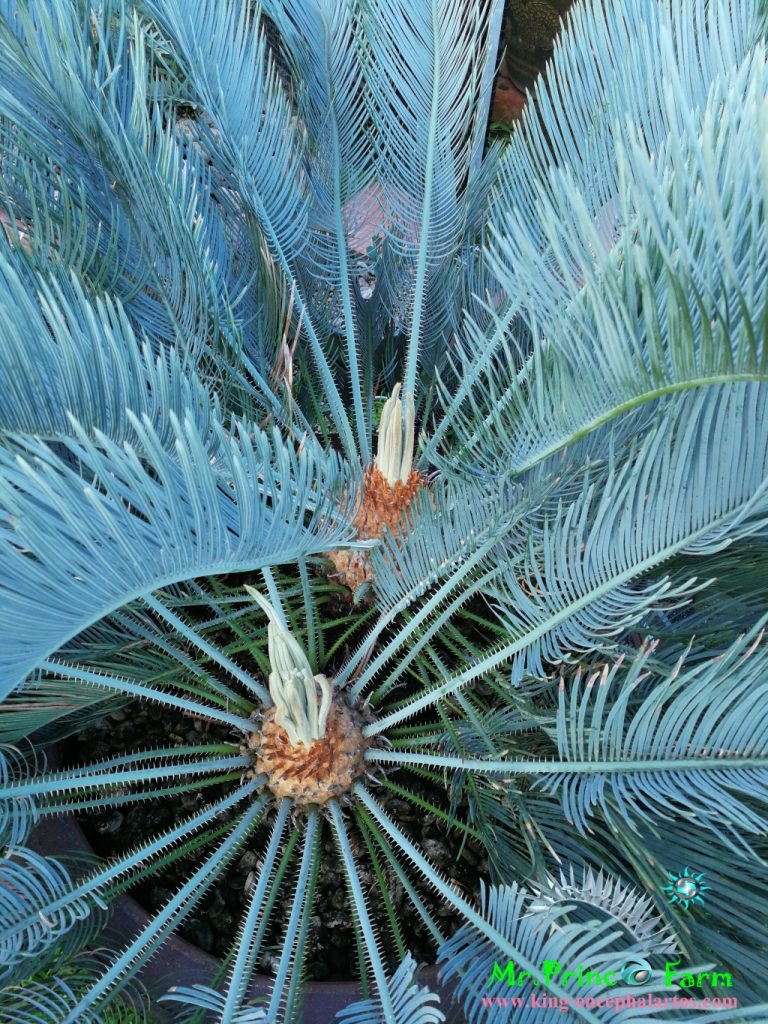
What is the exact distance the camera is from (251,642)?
996 mm

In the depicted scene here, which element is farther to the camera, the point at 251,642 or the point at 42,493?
the point at 251,642

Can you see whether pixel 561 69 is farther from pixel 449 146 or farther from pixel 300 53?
pixel 300 53

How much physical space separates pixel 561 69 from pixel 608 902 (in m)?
0.96

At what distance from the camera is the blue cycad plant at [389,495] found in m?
0.56

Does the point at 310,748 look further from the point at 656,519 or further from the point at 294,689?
the point at 656,519

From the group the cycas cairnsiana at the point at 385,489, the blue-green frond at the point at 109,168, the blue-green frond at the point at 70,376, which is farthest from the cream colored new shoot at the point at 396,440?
the blue-green frond at the point at 70,376

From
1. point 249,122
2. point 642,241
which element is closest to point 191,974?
point 642,241

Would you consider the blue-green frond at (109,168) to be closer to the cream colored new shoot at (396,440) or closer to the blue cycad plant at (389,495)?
the blue cycad plant at (389,495)

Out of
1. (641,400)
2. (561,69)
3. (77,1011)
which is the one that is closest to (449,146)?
(561,69)

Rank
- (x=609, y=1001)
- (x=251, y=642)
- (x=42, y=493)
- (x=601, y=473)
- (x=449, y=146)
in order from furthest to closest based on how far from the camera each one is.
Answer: (x=449, y=146) → (x=251, y=642) → (x=601, y=473) → (x=609, y=1001) → (x=42, y=493)

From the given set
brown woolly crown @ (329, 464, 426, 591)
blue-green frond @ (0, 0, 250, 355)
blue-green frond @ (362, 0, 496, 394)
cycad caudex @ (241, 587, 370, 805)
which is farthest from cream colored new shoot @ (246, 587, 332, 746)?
blue-green frond @ (362, 0, 496, 394)

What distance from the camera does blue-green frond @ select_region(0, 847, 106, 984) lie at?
69cm

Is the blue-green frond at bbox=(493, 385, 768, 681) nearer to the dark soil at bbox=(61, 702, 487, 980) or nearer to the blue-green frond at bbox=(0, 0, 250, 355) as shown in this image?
the dark soil at bbox=(61, 702, 487, 980)

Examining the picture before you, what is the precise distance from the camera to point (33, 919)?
2.33 feet
